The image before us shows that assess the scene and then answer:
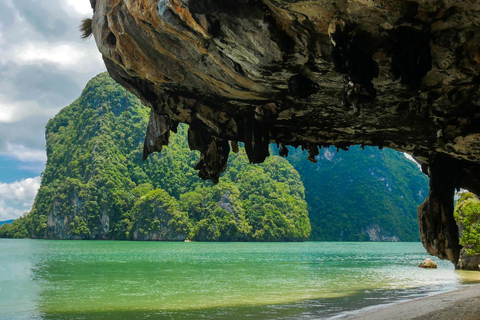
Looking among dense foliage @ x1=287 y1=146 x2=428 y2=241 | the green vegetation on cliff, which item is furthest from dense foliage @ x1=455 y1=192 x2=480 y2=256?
dense foliage @ x1=287 y1=146 x2=428 y2=241

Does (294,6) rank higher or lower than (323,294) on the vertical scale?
higher

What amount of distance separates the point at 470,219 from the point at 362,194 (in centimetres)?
15139

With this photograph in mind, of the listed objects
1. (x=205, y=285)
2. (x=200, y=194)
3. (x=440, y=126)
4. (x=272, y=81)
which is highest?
(x=200, y=194)

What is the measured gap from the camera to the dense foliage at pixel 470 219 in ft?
57.5

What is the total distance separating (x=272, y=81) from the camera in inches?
265

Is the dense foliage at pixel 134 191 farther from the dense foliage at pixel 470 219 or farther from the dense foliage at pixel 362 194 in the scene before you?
the dense foliage at pixel 470 219

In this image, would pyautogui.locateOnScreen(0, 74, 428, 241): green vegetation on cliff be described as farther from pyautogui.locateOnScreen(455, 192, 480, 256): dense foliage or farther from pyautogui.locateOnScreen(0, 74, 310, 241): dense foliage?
pyautogui.locateOnScreen(455, 192, 480, 256): dense foliage

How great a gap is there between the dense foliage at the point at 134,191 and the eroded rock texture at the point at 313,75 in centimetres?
10114

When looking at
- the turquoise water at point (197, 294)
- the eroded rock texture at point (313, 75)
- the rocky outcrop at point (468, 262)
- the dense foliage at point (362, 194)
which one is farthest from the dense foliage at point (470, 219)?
the dense foliage at point (362, 194)

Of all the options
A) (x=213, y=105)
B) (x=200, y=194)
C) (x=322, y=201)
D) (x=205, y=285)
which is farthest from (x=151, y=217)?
(x=213, y=105)

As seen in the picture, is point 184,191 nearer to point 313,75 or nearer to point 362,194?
point 362,194

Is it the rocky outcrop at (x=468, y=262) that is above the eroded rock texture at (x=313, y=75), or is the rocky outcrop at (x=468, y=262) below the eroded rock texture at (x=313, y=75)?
below

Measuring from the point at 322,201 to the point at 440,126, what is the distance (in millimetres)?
160494

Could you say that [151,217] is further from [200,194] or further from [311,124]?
[311,124]
